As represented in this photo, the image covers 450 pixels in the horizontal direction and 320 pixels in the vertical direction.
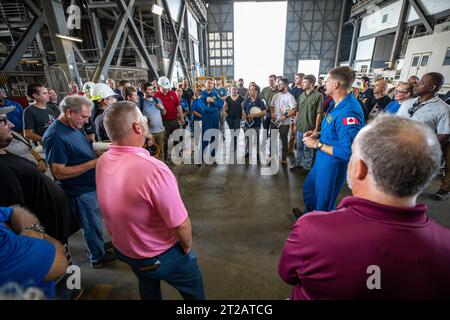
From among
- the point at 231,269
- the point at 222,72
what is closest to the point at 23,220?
the point at 231,269

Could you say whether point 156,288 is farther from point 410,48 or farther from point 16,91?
point 410,48

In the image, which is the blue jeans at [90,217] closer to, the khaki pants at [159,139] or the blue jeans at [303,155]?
the khaki pants at [159,139]

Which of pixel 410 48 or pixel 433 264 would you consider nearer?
pixel 433 264

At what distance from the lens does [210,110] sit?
6.18 meters

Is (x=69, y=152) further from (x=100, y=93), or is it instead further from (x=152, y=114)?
(x=152, y=114)

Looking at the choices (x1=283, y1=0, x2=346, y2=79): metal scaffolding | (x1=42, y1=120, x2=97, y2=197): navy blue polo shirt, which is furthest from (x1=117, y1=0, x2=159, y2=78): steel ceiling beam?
(x1=283, y1=0, x2=346, y2=79): metal scaffolding

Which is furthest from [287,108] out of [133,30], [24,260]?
[133,30]

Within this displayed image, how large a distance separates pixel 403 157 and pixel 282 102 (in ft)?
17.1

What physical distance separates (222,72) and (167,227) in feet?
83.9

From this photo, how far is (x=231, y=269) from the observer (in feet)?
8.96

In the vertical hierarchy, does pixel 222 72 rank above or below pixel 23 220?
above

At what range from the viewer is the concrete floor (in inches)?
98.2

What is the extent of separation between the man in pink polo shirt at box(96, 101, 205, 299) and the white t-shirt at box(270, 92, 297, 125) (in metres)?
4.75

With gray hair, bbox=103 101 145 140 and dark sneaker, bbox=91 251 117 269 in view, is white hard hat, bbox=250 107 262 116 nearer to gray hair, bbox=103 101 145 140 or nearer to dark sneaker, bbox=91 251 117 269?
dark sneaker, bbox=91 251 117 269
